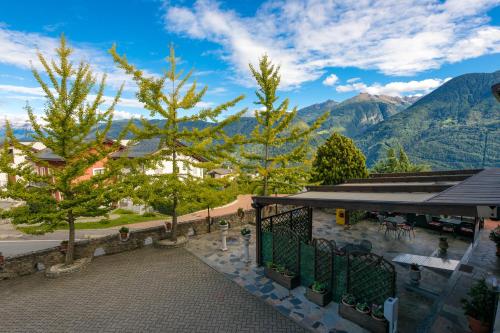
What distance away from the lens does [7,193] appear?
1059 centimetres

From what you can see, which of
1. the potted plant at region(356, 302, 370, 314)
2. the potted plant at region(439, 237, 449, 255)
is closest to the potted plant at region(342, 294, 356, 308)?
the potted plant at region(356, 302, 370, 314)

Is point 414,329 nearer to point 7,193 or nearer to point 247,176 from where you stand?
point 247,176

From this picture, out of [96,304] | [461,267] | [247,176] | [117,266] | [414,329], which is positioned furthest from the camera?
[247,176]

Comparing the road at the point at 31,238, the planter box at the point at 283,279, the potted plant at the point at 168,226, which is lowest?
the road at the point at 31,238

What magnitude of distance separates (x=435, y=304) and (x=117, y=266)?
47.0 feet

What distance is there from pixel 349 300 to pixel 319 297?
3.76ft

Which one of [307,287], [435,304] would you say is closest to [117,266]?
[307,287]

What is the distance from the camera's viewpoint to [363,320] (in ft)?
26.0

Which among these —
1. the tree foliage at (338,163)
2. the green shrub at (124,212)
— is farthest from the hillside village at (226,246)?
the green shrub at (124,212)

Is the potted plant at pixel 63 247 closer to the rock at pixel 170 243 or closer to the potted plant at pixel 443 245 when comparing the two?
the rock at pixel 170 243

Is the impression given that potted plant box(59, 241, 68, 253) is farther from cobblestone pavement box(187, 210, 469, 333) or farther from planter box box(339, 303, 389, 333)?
planter box box(339, 303, 389, 333)

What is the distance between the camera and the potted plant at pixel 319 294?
30.0ft

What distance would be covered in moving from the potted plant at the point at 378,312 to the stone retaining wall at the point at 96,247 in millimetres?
12661

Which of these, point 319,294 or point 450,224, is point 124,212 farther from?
point 450,224
